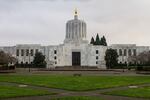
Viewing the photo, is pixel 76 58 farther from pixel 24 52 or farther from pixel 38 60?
pixel 24 52

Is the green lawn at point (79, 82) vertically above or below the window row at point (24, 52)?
below

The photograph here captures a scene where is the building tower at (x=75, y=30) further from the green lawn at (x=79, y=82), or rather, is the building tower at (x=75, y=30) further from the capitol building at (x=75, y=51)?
the green lawn at (x=79, y=82)

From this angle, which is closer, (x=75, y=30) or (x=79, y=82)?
(x=79, y=82)

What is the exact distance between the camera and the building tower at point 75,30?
118m

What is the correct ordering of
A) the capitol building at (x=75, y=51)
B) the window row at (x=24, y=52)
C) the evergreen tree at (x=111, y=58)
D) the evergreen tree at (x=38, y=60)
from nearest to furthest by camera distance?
the evergreen tree at (x=111, y=58)
the evergreen tree at (x=38, y=60)
the capitol building at (x=75, y=51)
the window row at (x=24, y=52)

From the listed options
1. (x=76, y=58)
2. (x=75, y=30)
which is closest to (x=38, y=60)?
(x=76, y=58)

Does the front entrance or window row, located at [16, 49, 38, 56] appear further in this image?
window row, located at [16, 49, 38, 56]

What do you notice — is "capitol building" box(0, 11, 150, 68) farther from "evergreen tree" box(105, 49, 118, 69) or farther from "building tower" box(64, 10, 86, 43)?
"evergreen tree" box(105, 49, 118, 69)

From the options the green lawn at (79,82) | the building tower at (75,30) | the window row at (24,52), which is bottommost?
the green lawn at (79,82)

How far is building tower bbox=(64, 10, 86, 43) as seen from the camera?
118 meters

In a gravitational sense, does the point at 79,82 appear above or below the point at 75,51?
below

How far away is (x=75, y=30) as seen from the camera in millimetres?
118438

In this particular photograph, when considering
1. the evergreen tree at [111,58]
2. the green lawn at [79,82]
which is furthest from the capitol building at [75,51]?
the green lawn at [79,82]

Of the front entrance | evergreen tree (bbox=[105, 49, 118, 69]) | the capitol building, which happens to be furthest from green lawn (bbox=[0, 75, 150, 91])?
the front entrance
